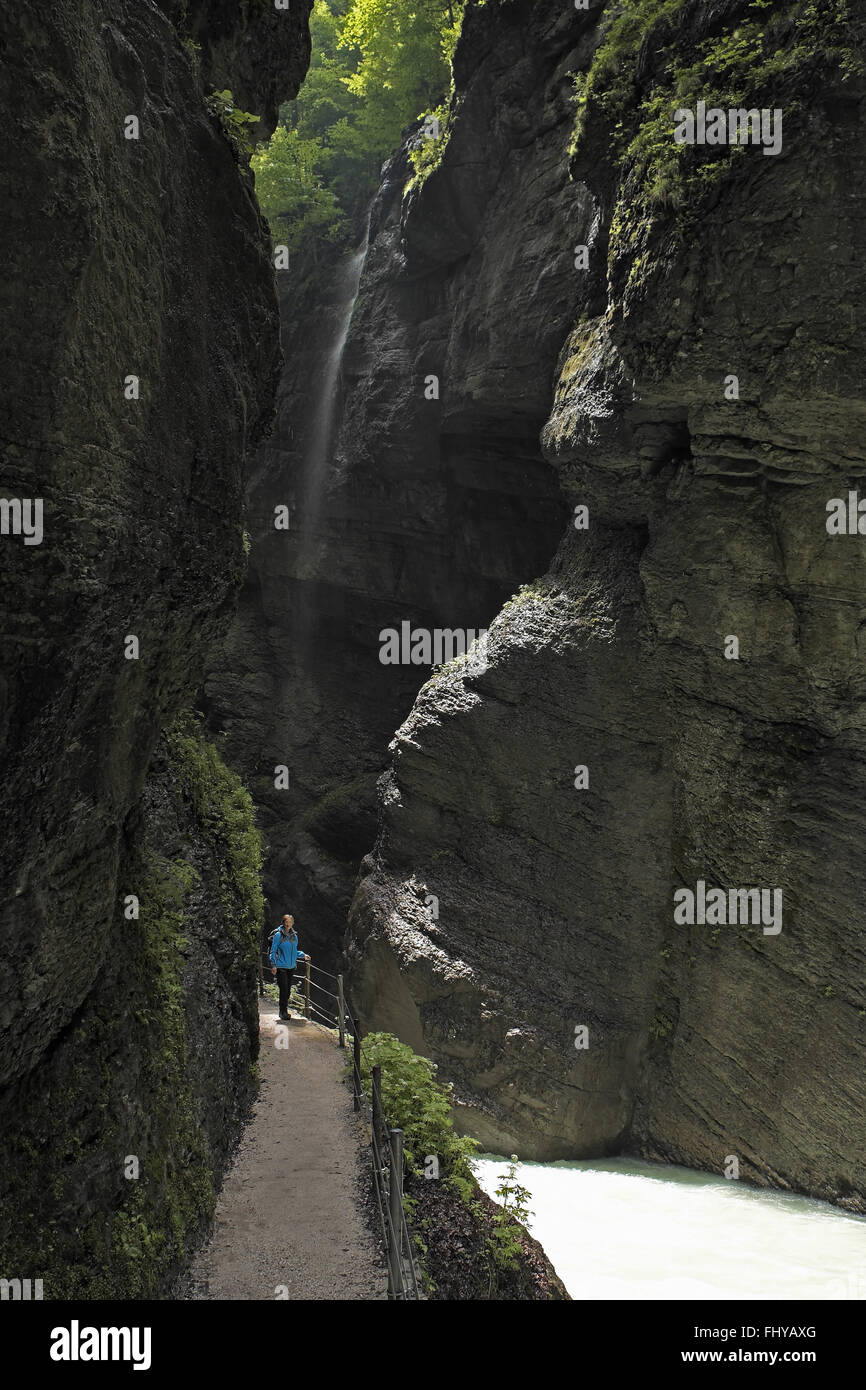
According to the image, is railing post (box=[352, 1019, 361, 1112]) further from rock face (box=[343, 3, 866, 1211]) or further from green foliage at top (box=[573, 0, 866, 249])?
green foliage at top (box=[573, 0, 866, 249])

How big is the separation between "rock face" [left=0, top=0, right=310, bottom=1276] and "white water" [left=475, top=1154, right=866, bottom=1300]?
19.3ft

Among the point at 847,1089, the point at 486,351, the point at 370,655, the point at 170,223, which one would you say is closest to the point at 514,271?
the point at 486,351

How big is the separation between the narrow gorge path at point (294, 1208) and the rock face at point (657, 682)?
4905mm

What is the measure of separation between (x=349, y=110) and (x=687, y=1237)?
29027 mm

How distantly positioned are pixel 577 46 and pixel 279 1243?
18.2 metres

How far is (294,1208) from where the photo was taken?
8.18 m

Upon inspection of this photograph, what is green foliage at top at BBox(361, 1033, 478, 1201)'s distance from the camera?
9.38m

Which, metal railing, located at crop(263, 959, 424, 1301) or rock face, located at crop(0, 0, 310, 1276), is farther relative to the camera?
metal railing, located at crop(263, 959, 424, 1301)

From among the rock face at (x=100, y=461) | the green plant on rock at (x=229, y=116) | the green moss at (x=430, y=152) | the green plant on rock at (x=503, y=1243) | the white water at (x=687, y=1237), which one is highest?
the green moss at (x=430, y=152)

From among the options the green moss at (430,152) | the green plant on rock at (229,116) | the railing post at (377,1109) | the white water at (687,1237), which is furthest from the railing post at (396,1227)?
the green moss at (430,152)

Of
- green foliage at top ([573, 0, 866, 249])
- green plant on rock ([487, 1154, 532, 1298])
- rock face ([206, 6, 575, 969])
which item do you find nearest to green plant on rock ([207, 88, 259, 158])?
green foliage at top ([573, 0, 866, 249])

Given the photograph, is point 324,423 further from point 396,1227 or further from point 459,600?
point 396,1227

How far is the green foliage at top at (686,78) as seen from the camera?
1069 cm

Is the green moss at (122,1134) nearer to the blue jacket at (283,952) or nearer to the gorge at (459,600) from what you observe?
the gorge at (459,600)
